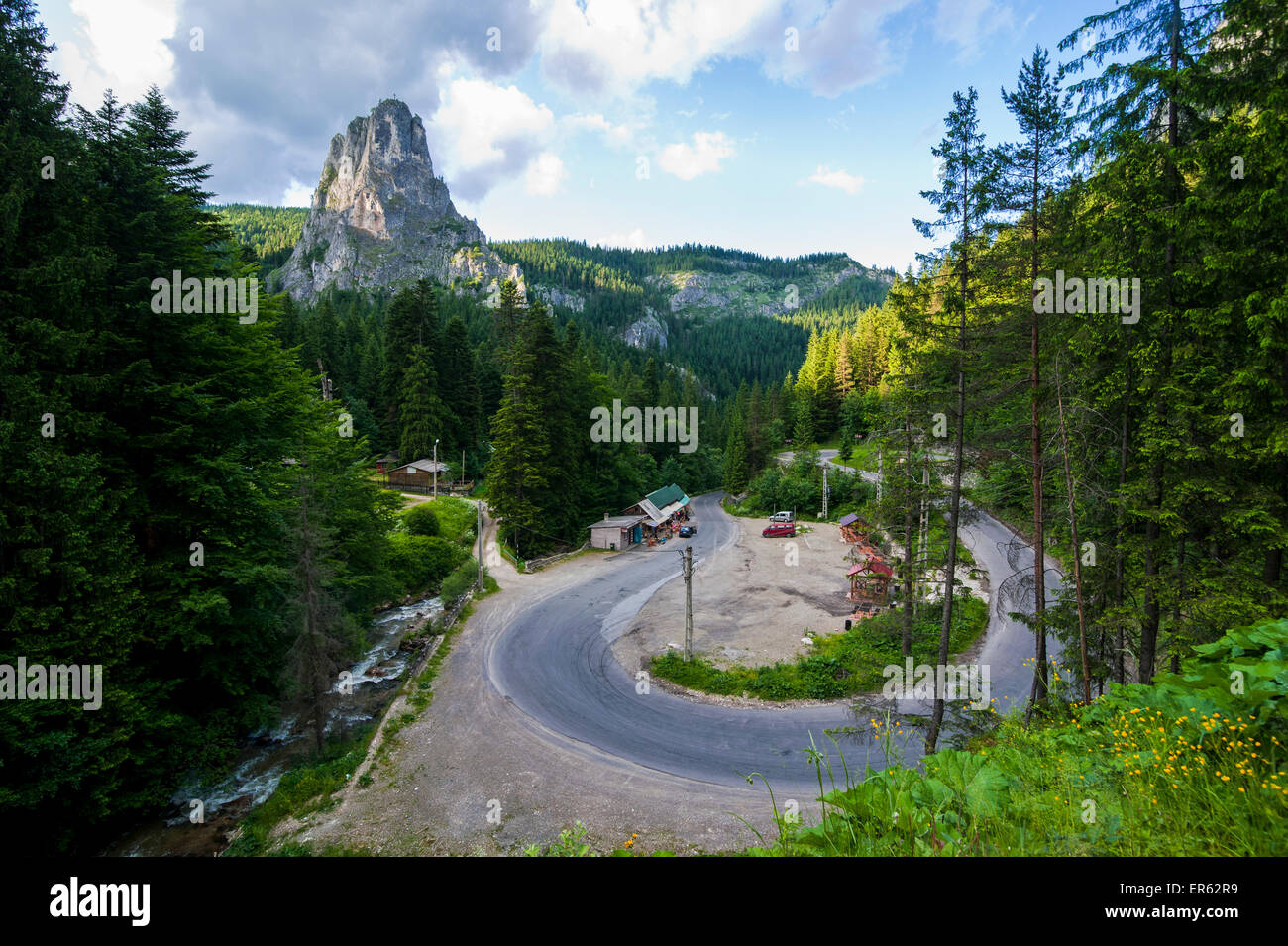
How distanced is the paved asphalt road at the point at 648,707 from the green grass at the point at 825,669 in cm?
93

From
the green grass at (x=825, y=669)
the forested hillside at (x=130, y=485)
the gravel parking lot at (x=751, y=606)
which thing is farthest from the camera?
the gravel parking lot at (x=751, y=606)

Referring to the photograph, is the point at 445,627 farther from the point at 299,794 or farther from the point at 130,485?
the point at 130,485

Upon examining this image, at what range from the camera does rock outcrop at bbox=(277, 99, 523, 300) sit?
153m

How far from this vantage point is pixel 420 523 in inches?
1469

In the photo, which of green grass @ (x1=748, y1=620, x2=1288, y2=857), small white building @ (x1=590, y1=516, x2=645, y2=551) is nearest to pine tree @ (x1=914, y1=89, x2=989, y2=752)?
green grass @ (x1=748, y1=620, x2=1288, y2=857)

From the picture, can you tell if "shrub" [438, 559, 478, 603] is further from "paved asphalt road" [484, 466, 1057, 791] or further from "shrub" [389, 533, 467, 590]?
"paved asphalt road" [484, 466, 1057, 791]

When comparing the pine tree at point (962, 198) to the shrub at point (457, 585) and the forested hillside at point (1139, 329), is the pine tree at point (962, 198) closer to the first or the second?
Answer: the forested hillside at point (1139, 329)

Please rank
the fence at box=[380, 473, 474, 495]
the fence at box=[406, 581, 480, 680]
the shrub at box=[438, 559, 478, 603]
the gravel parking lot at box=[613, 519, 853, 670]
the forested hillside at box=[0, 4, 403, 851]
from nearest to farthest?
the forested hillside at box=[0, 4, 403, 851] → the fence at box=[406, 581, 480, 680] → the gravel parking lot at box=[613, 519, 853, 670] → the shrub at box=[438, 559, 478, 603] → the fence at box=[380, 473, 474, 495]

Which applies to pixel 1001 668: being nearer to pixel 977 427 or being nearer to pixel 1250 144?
pixel 977 427

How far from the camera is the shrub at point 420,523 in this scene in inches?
1465

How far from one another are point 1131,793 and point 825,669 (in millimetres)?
18556

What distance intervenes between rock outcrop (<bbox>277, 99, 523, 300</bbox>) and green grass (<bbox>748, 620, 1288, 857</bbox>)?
15830 cm

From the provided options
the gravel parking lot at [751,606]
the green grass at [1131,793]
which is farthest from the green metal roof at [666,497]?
the green grass at [1131,793]
